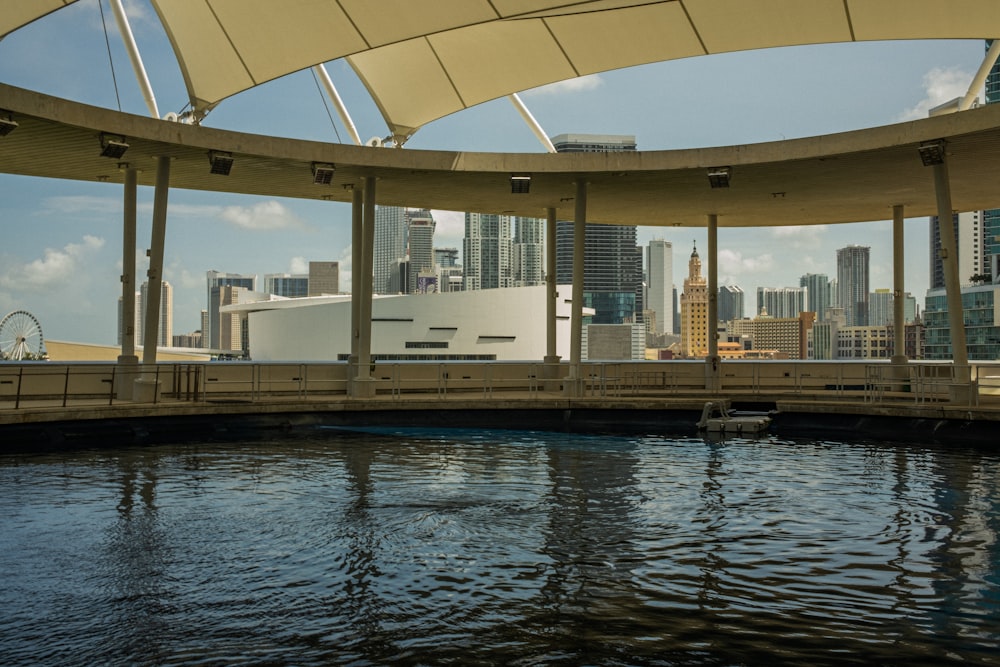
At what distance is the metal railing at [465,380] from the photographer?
2222cm

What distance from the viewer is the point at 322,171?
22922 mm

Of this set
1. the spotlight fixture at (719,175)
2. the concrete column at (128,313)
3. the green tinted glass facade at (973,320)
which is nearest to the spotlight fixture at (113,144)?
the concrete column at (128,313)

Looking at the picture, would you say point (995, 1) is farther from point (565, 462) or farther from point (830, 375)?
point (565, 462)

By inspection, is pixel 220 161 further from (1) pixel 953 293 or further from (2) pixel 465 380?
(1) pixel 953 293

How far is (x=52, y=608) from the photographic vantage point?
24.7ft

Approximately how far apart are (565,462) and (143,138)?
12.4 m

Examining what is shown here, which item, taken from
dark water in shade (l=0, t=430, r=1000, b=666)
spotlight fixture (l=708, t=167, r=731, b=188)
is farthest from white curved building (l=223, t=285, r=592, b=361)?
dark water in shade (l=0, t=430, r=1000, b=666)

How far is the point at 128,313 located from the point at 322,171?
6.34 metres

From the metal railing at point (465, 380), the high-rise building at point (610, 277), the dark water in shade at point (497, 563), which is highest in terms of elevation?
the high-rise building at point (610, 277)

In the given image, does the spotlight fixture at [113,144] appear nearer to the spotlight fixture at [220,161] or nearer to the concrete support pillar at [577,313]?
the spotlight fixture at [220,161]

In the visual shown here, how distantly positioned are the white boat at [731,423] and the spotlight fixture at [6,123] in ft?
55.8

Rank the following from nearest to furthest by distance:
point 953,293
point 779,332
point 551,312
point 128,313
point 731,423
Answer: point 953,293 → point 731,423 → point 128,313 → point 551,312 → point 779,332

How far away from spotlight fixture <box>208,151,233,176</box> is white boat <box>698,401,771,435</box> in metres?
13.6

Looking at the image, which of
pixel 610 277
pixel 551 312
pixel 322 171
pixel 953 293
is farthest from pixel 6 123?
pixel 610 277
